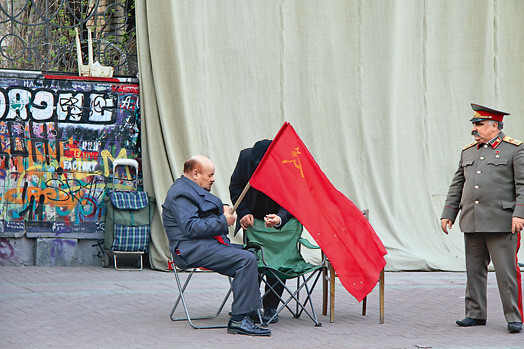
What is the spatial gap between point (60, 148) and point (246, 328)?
14.6 ft

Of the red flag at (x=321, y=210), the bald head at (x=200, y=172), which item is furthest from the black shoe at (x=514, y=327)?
the bald head at (x=200, y=172)

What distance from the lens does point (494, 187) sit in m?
6.59

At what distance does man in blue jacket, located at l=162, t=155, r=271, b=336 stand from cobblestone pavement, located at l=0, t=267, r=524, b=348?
0.23 metres

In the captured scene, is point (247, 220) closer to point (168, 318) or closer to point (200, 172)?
point (200, 172)

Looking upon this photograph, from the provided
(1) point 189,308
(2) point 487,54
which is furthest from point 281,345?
(2) point 487,54

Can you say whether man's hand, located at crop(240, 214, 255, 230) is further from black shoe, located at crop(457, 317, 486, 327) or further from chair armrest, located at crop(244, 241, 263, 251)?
black shoe, located at crop(457, 317, 486, 327)

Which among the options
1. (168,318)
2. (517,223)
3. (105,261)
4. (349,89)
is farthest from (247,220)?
(349,89)

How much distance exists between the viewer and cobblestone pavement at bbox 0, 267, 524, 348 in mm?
5891

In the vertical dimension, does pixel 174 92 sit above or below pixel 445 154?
above

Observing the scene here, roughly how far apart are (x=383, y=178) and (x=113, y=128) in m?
3.68

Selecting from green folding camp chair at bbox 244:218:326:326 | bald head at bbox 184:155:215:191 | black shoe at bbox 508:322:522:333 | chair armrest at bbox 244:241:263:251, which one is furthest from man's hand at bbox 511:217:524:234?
bald head at bbox 184:155:215:191

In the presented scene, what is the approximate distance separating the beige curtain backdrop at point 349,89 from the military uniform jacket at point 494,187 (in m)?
3.46

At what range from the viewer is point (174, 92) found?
9.82 m

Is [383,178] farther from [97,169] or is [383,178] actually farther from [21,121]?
[21,121]
